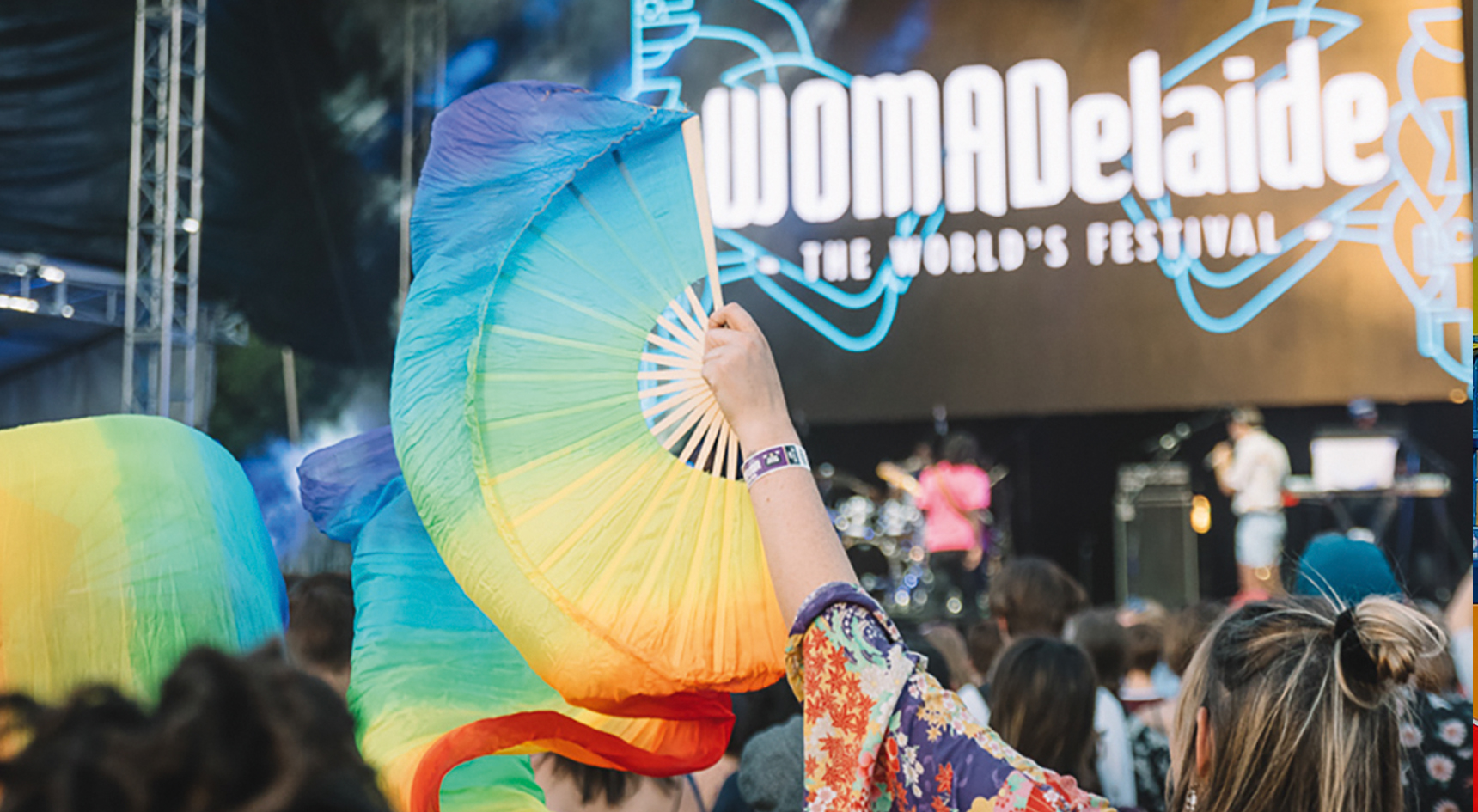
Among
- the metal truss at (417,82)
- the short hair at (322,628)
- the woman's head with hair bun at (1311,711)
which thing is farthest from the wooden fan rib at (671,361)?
the metal truss at (417,82)

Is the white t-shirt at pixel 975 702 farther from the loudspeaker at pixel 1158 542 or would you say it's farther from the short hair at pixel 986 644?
the loudspeaker at pixel 1158 542

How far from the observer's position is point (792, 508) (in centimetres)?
98

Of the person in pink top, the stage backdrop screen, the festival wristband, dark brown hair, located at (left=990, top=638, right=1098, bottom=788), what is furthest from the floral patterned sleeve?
the person in pink top

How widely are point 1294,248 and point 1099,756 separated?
4262 millimetres

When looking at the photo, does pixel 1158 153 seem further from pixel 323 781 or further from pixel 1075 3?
pixel 323 781

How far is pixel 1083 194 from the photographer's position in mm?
6098

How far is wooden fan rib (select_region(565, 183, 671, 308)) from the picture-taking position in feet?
3.78

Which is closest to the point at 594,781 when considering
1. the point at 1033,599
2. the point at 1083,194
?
the point at 1033,599

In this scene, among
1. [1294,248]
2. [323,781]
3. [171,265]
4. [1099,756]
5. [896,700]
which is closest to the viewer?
[323,781]

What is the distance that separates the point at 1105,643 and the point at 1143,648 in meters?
0.81

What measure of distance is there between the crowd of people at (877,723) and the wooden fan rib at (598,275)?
0.09 m

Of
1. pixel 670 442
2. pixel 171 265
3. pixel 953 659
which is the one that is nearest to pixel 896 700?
pixel 670 442

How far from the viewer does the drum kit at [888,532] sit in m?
8.13

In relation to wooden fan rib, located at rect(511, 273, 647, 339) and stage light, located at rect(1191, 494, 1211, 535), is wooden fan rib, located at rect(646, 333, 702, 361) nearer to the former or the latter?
wooden fan rib, located at rect(511, 273, 647, 339)
